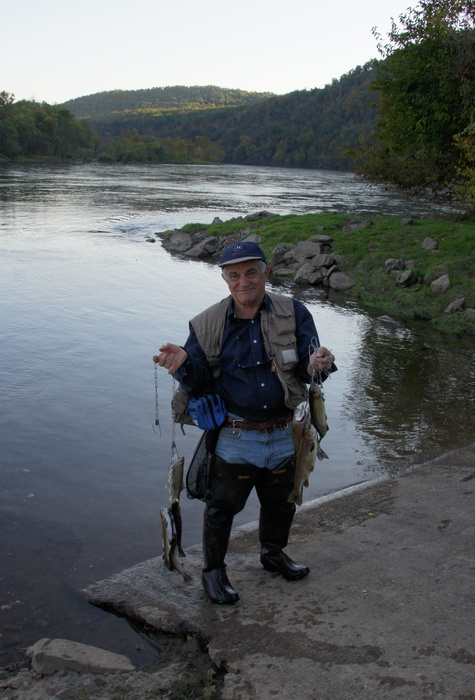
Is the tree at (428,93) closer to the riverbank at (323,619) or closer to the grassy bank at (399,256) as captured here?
the grassy bank at (399,256)

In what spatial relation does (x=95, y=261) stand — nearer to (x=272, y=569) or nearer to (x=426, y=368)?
(x=426, y=368)

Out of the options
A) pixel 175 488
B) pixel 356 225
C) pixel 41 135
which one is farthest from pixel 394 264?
Answer: pixel 41 135

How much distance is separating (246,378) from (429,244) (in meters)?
17.4

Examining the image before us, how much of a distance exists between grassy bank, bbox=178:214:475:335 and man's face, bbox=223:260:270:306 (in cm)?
1225

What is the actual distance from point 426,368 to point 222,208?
1240 inches

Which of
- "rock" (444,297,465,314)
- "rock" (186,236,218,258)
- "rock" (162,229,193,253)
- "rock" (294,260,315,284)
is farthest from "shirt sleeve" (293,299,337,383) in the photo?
"rock" (162,229,193,253)

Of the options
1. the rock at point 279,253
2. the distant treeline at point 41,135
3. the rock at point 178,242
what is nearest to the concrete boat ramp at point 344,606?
the rock at point 279,253

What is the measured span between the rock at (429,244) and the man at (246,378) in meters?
16.9

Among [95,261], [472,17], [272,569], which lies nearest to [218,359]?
[272,569]

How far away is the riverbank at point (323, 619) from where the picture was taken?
12.1ft

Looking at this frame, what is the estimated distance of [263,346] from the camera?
171 inches

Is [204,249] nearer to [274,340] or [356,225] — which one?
[356,225]

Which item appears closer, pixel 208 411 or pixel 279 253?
pixel 208 411

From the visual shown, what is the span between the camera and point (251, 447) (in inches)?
172
